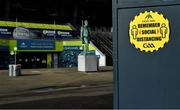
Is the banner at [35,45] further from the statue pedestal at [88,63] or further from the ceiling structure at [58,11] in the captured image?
the statue pedestal at [88,63]

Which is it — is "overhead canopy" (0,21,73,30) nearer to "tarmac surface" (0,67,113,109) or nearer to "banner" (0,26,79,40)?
"banner" (0,26,79,40)

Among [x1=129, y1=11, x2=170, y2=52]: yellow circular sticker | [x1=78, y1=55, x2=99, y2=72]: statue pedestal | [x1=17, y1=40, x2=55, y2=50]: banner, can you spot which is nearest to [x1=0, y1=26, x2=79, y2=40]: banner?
[x1=17, y1=40, x2=55, y2=50]: banner

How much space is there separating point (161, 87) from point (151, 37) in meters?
0.65

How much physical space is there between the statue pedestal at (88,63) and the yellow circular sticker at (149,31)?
32.7 m

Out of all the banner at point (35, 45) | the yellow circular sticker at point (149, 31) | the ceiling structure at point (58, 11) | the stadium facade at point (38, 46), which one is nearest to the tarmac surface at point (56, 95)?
the yellow circular sticker at point (149, 31)

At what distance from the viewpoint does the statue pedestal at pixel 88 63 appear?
38812 mm

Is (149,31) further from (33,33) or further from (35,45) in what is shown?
(33,33)

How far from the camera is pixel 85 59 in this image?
39125 mm

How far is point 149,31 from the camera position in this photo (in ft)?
19.4

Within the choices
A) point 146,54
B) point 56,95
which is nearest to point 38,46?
point 56,95

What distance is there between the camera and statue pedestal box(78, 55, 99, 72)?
38.8m

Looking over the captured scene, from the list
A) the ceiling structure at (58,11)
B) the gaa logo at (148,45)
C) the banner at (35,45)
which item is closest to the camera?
the gaa logo at (148,45)

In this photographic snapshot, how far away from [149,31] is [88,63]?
1306 inches

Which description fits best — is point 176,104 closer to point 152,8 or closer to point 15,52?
point 152,8
